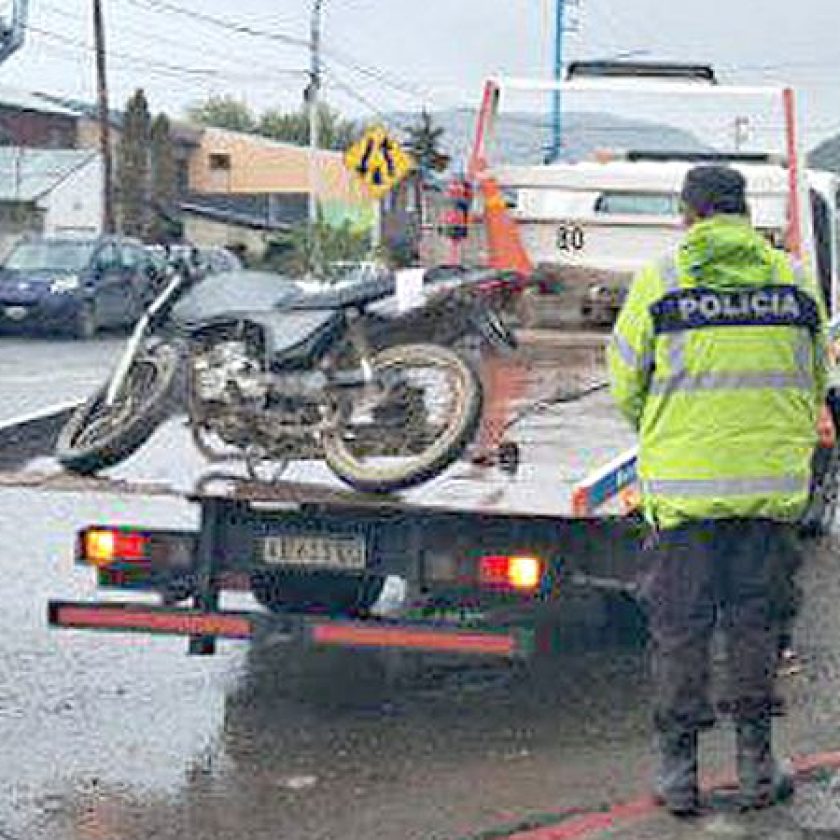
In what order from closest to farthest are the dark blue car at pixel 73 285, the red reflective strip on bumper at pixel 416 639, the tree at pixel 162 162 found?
the red reflective strip on bumper at pixel 416 639 → the dark blue car at pixel 73 285 → the tree at pixel 162 162

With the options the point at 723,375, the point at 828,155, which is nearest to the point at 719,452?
the point at 723,375

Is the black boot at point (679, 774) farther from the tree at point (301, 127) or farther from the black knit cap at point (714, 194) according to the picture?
the tree at point (301, 127)

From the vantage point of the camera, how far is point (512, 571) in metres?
7.17

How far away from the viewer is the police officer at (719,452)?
6031 millimetres

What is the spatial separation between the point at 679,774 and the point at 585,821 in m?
0.31

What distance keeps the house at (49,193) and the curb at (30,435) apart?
52.1 m

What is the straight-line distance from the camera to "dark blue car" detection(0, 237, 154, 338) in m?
29.7

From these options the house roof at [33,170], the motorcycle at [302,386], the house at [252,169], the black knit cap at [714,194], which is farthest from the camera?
the house at [252,169]

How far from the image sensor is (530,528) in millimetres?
7176

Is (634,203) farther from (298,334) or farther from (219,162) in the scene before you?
(219,162)

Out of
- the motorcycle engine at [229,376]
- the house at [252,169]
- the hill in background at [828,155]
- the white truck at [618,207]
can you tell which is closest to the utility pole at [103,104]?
the house at [252,169]

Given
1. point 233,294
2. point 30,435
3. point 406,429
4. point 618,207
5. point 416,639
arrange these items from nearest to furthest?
point 416,639 < point 406,429 < point 233,294 < point 30,435 < point 618,207

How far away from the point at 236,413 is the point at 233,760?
1292 mm

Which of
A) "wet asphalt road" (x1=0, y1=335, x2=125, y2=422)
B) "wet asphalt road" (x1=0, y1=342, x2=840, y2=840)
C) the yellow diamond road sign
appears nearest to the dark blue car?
"wet asphalt road" (x1=0, y1=335, x2=125, y2=422)
